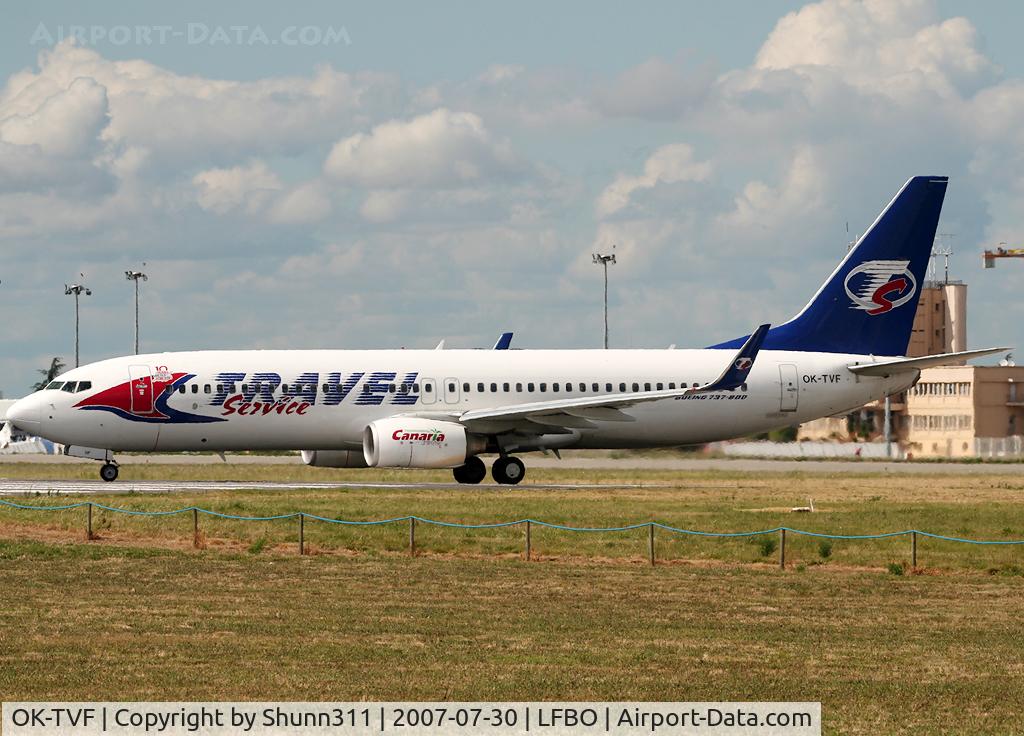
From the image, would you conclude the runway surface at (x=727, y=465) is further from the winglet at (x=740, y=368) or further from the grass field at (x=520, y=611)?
the grass field at (x=520, y=611)

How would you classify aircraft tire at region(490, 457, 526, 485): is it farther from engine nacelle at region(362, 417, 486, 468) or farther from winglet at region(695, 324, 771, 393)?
winglet at region(695, 324, 771, 393)

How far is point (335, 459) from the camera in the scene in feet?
182

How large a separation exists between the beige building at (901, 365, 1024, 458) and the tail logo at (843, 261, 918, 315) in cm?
5111

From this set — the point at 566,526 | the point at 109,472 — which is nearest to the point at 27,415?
the point at 109,472

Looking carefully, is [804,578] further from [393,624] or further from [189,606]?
[189,606]

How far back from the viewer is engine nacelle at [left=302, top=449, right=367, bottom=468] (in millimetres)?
55031

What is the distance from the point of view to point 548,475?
2365 inches

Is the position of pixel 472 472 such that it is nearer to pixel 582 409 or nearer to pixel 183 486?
pixel 582 409

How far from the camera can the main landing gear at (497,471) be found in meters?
52.5

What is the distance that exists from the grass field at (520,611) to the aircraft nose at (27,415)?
24.3ft

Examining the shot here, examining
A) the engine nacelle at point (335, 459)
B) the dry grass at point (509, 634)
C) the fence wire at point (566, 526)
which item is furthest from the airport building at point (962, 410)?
the dry grass at point (509, 634)

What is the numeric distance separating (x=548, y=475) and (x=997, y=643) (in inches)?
A: 1505
